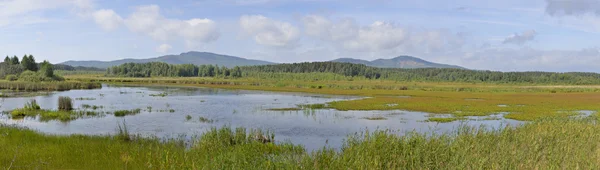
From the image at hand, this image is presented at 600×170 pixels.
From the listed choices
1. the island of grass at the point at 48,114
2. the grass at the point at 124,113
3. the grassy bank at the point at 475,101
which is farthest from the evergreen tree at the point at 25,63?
the grass at the point at 124,113

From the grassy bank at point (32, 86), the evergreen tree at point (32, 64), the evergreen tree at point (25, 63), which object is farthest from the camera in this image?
the evergreen tree at point (32, 64)

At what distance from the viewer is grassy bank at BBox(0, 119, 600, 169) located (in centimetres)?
1148

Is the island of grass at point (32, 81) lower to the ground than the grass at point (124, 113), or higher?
higher

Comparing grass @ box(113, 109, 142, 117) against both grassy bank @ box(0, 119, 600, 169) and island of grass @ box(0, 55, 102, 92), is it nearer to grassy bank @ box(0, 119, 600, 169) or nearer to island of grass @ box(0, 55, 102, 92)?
grassy bank @ box(0, 119, 600, 169)

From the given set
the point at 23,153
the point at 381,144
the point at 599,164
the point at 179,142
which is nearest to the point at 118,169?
the point at 23,153

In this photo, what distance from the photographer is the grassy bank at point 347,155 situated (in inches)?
452

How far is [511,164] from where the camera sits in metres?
11.4

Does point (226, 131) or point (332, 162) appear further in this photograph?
point (226, 131)

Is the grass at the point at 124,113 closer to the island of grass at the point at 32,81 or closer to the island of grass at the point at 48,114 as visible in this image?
the island of grass at the point at 48,114

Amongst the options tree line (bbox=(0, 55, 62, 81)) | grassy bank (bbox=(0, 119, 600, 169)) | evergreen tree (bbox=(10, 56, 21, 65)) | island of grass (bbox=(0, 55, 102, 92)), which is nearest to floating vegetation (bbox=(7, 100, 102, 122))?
grassy bank (bbox=(0, 119, 600, 169))

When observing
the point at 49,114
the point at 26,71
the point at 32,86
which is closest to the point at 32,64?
the point at 26,71

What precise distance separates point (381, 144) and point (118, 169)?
8.33 meters

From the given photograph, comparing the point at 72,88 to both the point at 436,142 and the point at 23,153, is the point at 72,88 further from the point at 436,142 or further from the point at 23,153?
the point at 436,142

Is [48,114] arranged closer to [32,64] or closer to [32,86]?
[32,86]
